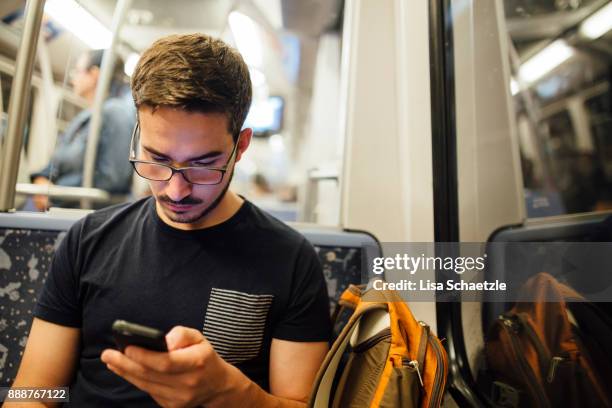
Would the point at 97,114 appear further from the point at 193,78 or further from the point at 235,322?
the point at 235,322

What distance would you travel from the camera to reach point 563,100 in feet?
7.59

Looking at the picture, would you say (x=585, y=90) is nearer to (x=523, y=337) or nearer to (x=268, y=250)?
(x=523, y=337)

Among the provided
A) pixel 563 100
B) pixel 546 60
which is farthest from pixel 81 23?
pixel 563 100

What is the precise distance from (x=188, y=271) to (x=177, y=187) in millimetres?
236

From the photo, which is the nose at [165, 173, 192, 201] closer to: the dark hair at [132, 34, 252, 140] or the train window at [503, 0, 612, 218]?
the dark hair at [132, 34, 252, 140]

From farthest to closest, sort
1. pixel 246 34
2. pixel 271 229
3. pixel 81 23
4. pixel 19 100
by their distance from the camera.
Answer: pixel 246 34, pixel 81 23, pixel 19 100, pixel 271 229

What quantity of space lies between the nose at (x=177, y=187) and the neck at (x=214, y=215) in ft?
0.37

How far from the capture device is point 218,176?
3.28 feet

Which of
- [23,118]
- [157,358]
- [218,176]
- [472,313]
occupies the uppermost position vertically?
[23,118]

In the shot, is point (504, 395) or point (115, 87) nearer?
point (504, 395)

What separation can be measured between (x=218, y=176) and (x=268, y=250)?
0.26 meters

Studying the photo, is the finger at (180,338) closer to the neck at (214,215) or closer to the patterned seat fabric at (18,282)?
the neck at (214,215)

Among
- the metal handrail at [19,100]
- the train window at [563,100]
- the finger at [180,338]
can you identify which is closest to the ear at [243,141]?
the finger at [180,338]

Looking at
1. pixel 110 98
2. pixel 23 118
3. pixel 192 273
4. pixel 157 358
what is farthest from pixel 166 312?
pixel 110 98
